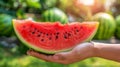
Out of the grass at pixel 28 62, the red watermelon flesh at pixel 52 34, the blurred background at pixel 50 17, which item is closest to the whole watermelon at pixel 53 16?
the blurred background at pixel 50 17

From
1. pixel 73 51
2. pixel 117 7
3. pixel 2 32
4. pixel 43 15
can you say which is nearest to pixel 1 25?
pixel 2 32

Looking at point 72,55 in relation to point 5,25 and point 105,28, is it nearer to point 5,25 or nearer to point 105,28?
point 5,25

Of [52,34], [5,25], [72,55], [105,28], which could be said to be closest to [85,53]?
[72,55]

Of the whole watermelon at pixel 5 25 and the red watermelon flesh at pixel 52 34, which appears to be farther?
the whole watermelon at pixel 5 25

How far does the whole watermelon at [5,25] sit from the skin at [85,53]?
2.38m

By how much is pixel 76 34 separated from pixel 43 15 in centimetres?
233

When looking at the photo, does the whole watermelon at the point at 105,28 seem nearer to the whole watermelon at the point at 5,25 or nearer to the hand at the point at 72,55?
the whole watermelon at the point at 5,25

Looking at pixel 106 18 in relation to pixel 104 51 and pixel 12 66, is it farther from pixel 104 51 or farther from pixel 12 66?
pixel 104 51

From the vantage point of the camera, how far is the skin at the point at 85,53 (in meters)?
2.04

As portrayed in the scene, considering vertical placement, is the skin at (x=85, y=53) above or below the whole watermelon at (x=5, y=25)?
above

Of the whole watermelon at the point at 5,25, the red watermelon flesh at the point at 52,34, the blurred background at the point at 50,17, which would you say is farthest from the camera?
the whole watermelon at the point at 5,25

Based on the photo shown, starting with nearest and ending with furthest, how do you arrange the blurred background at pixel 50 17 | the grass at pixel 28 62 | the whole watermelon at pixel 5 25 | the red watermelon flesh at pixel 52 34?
1. the red watermelon flesh at pixel 52 34
2. the grass at pixel 28 62
3. the blurred background at pixel 50 17
4. the whole watermelon at pixel 5 25

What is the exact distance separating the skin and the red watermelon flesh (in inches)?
5.3

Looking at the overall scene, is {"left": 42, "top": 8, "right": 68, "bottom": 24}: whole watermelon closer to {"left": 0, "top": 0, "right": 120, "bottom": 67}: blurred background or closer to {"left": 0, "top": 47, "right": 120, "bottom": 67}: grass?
{"left": 0, "top": 0, "right": 120, "bottom": 67}: blurred background
